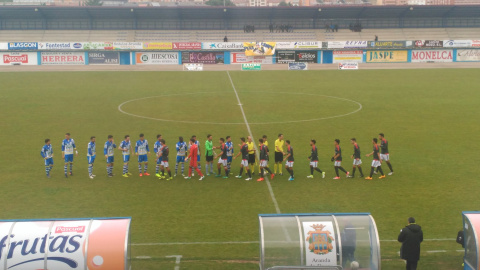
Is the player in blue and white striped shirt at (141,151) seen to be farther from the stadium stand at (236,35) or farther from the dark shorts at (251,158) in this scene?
the stadium stand at (236,35)

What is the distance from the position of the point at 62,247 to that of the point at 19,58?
76.5 metres

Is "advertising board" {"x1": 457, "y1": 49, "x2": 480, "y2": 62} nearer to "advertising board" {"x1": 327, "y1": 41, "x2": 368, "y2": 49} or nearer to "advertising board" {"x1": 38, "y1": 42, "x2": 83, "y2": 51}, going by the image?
"advertising board" {"x1": 327, "y1": 41, "x2": 368, "y2": 49}

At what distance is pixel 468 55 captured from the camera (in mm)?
83750

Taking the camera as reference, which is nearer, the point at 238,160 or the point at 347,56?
the point at 238,160

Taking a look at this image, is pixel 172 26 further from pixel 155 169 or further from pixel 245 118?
pixel 155 169

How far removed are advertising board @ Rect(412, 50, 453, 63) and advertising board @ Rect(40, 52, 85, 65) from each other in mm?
52141

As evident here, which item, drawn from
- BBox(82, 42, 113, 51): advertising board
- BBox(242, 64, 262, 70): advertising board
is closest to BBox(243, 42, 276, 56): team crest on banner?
BBox(242, 64, 262, 70): advertising board

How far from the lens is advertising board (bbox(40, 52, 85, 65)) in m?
80.8

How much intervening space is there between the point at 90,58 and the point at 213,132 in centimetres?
5769

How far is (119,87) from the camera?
52.4 metres

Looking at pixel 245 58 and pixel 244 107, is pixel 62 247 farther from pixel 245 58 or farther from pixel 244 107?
pixel 245 58

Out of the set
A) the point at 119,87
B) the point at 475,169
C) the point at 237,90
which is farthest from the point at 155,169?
the point at 119,87

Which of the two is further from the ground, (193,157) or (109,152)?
(109,152)

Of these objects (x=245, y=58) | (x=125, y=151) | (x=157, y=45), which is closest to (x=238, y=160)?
(x=125, y=151)
